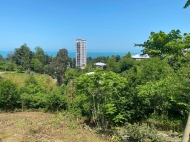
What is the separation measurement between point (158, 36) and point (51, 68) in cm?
3367

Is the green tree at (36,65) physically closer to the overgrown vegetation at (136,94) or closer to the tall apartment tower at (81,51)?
the overgrown vegetation at (136,94)

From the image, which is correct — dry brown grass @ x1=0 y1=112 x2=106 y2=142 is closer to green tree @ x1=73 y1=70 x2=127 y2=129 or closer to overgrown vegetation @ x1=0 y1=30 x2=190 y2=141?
green tree @ x1=73 y1=70 x2=127 y2=129

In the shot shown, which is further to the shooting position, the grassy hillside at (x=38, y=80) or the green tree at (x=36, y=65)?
the green tree at (x=36, y=65)

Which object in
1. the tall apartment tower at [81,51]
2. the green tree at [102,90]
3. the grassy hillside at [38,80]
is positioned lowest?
the grassy hillside at [38,80]

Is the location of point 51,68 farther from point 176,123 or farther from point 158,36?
point 158,36

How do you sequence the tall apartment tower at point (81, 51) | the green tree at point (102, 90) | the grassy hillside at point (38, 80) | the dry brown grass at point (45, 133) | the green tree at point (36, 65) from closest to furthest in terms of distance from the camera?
the dry brown grass at point (45, 133) < the green tree at point (102, 90) < the grassy hillside at point (38, 80) < the green tree at point (36, 65) < the tall apartment tower at point (81, 51)

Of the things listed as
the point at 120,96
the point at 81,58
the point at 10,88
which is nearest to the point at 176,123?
the point at 120,96

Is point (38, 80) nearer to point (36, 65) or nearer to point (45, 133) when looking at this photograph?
point (45, 133)

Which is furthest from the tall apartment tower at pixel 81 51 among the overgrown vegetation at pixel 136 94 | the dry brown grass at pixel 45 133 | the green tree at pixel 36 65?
the dry brown grass at pixel 45 133

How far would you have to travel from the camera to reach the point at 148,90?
645 centimetres

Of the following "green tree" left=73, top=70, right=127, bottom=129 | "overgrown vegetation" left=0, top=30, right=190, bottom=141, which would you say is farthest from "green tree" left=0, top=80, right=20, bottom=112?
"green tree" left=73, top=70, right=127, bottom=129

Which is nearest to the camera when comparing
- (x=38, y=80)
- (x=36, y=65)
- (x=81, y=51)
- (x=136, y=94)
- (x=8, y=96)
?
(x=136, y=94)

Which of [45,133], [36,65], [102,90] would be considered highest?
[36,65]

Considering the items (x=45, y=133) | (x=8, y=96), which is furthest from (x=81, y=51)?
(x=45, y=133)
